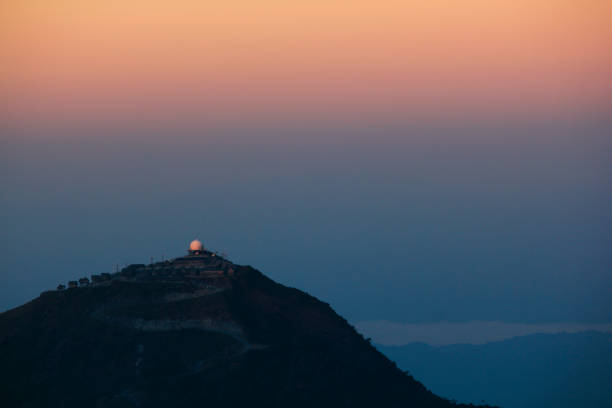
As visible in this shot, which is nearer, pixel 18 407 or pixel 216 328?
pixel 18 407

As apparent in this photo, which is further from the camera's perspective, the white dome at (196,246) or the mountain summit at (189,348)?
the white dome at (196,246)

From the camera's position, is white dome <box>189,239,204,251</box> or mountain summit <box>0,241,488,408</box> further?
white dome <box>189,239,204,251</box>

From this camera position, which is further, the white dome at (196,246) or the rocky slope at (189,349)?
the white dome at (196,246)

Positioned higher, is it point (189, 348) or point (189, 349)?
point (189, 348)

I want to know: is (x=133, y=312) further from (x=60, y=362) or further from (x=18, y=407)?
(x=18, y=407)

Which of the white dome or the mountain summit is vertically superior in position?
the white dome

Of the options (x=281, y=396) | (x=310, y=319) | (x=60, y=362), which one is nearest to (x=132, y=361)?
(x=60, y=362)

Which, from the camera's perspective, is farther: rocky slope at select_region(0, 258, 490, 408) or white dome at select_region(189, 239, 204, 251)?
white dome at select_region(189, 239, 204, 251)

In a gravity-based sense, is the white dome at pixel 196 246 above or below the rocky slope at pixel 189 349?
above
